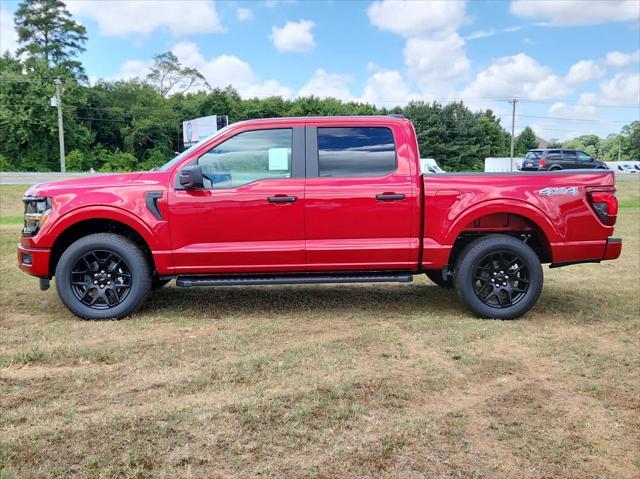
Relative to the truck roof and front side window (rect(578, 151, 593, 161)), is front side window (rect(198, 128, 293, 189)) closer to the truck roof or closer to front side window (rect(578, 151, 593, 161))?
the truck roof

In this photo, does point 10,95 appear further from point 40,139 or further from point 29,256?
point 29,256

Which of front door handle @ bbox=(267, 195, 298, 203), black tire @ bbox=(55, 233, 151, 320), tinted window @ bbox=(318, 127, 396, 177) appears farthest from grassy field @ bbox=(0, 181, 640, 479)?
tinted window @ bbox=(318, 127, 396, 177)

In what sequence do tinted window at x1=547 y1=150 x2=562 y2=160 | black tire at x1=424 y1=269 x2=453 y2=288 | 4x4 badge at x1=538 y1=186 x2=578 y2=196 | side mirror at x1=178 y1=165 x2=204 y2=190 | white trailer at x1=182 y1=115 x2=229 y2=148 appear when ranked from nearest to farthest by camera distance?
side mirror at x1=178 y1=165 x2=204 y2=190
4x4 badge at x1=538 y1=186 x2=578 y2=196
black tire at x1=424 y1=269 x2=453 y2=288
white trailer at x1=182 y1=115 x2=229 y2=148
tinted window at x1=547 y1=150 x2=562 y2=160

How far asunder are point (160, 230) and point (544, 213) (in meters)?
3.54

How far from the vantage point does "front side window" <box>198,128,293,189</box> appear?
17.0 ft

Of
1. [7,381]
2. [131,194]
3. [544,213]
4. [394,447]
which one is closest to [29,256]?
[131,194]

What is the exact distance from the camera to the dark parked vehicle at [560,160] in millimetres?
32625

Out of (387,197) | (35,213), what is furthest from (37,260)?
(387,197)

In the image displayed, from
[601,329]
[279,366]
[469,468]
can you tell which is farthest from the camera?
[601,329]

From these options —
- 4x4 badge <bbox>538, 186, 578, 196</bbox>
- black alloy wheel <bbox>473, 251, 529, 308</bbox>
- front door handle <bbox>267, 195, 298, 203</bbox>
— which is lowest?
black alloy wheel <bbox>473, 251, 529, 308</bbox>

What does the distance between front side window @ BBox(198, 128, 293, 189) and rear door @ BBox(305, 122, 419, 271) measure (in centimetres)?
26

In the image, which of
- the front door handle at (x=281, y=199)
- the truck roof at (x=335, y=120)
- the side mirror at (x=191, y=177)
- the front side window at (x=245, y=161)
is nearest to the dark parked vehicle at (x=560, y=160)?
the truck roof at (x=335, y=120)

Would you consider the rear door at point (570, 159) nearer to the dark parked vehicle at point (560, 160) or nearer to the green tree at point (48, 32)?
the dark parked vehicle at point (560, 160)

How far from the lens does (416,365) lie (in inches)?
159
